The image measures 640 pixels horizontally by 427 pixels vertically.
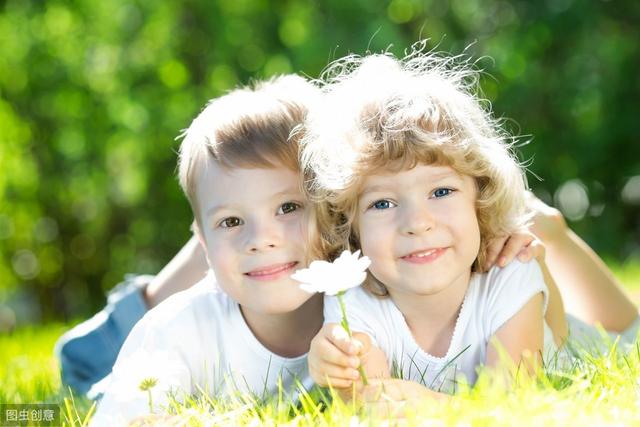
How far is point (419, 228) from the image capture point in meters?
2.28

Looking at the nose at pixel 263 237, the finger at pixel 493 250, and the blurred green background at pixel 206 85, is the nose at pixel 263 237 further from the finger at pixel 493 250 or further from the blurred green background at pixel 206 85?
the blurred green background at pixel 206 85

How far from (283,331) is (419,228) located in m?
0.68

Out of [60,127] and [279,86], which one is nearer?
[279,86]

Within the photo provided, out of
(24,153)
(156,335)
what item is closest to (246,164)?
(156,335)

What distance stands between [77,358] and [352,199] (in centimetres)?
173

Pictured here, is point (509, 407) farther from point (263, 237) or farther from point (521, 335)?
point (263, 237)

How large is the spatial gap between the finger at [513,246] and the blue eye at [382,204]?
0.41m

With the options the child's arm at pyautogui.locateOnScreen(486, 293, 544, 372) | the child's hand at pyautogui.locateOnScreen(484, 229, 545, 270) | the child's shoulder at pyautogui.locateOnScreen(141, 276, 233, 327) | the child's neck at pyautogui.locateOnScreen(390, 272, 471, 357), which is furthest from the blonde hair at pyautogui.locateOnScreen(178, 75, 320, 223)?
the child's arm at pyautogui.locateOnScreen(486, 293, 544, 372)

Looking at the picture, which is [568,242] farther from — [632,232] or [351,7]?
[632,232]

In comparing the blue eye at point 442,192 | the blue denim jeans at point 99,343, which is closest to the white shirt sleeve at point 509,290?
the blue eye at point 442,192

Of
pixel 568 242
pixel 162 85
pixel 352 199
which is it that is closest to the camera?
pixel 352 199

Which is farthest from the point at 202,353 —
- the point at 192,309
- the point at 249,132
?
the point at 249,132

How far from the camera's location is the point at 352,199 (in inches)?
95.2

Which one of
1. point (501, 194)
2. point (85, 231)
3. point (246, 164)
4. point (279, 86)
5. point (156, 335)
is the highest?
point (85, 231)
